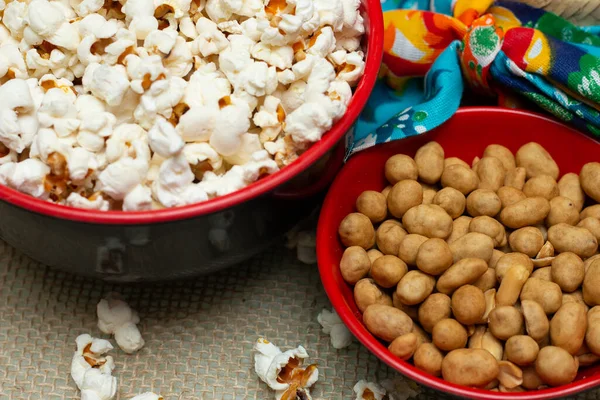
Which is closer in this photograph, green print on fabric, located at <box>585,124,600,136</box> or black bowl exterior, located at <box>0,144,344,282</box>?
black bowl exterior, located at <box>0,144,344,282</box>

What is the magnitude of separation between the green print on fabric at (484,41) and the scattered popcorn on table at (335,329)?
391 millimetres

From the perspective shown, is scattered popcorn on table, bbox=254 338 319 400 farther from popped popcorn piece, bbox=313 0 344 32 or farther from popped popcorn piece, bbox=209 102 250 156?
popped popcorn piece, bbox=313 0 344 32

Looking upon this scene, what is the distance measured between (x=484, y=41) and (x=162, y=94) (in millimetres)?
452

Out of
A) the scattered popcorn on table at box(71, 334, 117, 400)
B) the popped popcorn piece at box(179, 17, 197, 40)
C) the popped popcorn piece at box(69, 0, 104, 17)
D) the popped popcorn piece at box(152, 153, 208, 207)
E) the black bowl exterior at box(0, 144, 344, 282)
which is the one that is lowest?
the scattered popcorn on table at box(71, 334, 117, 400)

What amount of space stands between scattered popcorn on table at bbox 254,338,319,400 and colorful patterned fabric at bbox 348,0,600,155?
257mm

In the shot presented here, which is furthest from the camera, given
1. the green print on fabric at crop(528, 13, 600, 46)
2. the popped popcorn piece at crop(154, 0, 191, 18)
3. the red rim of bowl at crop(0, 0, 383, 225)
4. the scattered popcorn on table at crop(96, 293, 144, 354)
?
the green print on fabric at crop(528, 13, 600, 46)

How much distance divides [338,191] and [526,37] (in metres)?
0.32

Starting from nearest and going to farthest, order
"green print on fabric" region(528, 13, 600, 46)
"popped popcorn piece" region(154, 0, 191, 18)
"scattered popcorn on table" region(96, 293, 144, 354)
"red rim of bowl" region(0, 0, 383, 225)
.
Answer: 1. "red rim of bowl" region(0, 0, 383, 225)
2. "popped popcorn piece" region(154, 0, 191, 18)
3. "scattered popcorn on table" region(96, 293, 144, 354)
4. "green print on fabric" region(528, 13, 600, 46)

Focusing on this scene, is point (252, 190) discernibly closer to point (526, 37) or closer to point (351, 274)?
point (351, 274)

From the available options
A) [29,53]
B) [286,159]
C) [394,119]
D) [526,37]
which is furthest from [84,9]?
[526,37]

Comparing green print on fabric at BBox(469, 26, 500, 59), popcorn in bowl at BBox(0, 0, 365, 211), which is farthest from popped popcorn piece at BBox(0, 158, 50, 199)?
green print on fabric at BBox(469, 26, 500, 59)

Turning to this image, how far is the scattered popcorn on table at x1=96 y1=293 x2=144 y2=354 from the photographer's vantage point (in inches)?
36.2

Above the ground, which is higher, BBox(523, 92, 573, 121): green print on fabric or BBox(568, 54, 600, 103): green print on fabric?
BBox(568, 54, 600, 103): green print on fabric

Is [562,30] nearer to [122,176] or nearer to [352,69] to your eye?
[352,69]
